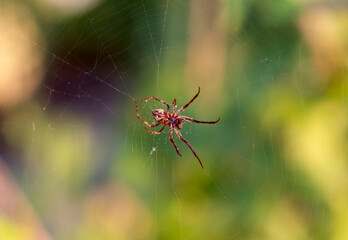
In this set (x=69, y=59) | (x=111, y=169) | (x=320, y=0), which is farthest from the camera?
(x=69, y=59)

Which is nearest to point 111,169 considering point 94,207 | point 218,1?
point 94,207

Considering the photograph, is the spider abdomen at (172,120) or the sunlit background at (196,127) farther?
the spider abdomen at (172,120)

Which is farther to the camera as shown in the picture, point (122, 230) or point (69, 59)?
point (69, 59)

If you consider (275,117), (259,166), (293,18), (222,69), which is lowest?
A: (259,166)

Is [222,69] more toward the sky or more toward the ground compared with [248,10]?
more toward the ground

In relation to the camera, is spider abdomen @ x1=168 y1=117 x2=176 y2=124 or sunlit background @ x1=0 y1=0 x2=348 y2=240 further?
spider abdomen @ x1=168 y1=117 x2=176 y2=124

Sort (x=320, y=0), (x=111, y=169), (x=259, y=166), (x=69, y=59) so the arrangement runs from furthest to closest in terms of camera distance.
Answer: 1. (x=69, y=59)
2. (x=111, y=169)
3. (x=259, y=166)
4. (x=320, y=0)

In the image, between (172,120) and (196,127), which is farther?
(196,127)

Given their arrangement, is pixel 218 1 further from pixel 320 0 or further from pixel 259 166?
pixel 259 166
